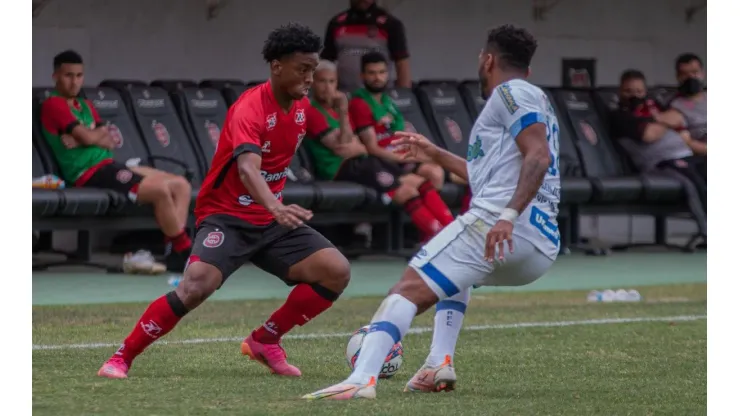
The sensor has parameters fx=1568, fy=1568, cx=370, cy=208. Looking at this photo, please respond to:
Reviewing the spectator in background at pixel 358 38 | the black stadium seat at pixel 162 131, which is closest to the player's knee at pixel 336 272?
the black stadium seat at pixel 162 131

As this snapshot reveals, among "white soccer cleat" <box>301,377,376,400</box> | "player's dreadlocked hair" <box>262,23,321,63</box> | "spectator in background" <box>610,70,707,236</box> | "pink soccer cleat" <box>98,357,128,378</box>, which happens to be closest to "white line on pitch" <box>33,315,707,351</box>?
"pink soccer cleat" <box>98,357,128,378</box>

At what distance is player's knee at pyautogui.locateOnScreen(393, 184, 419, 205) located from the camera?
44.7 ft

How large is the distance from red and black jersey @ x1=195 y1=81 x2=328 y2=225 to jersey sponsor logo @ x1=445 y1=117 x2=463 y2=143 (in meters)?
7.83

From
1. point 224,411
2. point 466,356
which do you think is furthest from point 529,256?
point 466,356

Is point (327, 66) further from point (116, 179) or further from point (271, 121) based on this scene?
point (271, 121)

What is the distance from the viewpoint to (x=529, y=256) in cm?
633

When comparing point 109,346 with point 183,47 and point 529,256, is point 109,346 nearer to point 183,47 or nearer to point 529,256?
point 529,256

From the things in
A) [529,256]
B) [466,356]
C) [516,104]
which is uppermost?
[516,104]

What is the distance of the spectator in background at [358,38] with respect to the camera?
47.0ft

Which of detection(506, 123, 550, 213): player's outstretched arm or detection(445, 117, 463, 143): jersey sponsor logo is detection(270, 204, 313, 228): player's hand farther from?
detection(445, 117, 463, 143): jersey sponsor logo

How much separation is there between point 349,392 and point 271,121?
5.43 feet

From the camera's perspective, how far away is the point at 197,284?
7.06 meters

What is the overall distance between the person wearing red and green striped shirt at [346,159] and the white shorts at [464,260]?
280 inches

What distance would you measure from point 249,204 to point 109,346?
1.53 m
